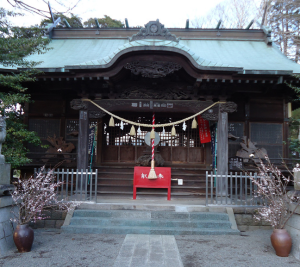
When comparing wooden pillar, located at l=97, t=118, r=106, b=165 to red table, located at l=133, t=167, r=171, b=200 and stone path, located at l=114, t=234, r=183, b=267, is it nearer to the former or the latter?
red table, located at l=133, t=167, r=171, b=200

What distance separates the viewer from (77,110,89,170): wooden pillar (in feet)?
26.8

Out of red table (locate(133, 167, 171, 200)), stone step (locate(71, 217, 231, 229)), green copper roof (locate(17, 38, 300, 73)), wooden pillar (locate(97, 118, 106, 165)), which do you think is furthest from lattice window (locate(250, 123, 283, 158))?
wooden pillar (locate(97, 118, 106, 165))

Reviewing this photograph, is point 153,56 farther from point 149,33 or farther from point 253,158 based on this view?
point 253,158

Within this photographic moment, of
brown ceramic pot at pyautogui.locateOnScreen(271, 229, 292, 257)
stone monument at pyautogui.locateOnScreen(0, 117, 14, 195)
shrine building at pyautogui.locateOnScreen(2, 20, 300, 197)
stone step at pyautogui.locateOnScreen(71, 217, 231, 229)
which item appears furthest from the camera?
shrine building at pyautogui.locateOnScreen(2, 20, 300, 197)

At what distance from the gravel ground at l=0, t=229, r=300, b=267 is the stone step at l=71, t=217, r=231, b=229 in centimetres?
43

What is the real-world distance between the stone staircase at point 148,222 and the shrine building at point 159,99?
169cm

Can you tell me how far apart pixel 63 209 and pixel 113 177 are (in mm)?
2818

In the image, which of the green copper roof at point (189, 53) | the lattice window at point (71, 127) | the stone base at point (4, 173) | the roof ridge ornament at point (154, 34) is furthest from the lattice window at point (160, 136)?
the stone base at point (4, 173)

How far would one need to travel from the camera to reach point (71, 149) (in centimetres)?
978

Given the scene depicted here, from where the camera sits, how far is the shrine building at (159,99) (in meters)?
7.80

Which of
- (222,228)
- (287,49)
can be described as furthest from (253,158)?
(287,49)

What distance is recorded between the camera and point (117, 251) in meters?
5.29

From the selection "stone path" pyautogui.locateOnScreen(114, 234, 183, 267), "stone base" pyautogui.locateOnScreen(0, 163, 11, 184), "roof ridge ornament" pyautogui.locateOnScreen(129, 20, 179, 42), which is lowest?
"stone path" pyautogui.locateOnScreen(114, 234, 183, 267)

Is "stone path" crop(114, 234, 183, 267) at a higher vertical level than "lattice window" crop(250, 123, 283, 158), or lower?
lower
